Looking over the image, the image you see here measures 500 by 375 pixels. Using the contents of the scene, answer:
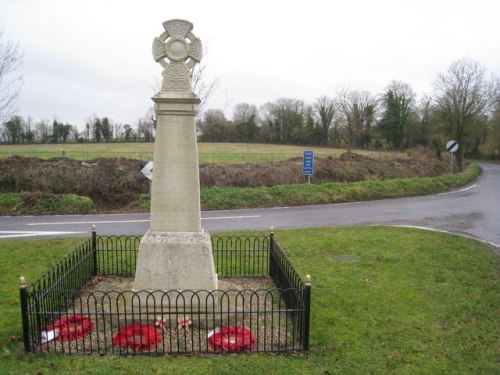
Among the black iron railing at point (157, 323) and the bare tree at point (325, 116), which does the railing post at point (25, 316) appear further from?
the bare tree at point (325, 116)

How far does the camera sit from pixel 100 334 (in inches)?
214

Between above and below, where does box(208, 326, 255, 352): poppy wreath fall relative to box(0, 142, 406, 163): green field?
below

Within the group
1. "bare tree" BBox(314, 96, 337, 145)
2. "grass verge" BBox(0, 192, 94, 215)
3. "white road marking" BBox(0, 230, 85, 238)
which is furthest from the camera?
"bare tree" BBox(314, 96, 337, 145)

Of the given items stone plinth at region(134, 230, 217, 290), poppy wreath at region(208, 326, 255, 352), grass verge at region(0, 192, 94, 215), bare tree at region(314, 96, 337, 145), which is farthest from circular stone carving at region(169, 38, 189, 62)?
bare tree at region(314, 96, 337, 145)

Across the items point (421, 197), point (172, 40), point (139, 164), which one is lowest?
point (421, 197)

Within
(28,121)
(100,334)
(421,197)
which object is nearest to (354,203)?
(421,197)

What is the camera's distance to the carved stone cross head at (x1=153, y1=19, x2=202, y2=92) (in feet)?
18.8

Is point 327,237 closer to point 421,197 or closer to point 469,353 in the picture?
point 469,353

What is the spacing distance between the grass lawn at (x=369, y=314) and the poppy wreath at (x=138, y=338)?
0.21 metres

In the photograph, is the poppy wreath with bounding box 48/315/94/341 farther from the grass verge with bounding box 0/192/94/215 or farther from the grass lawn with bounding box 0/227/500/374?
the grass verge with bounding box 0/192/94/215

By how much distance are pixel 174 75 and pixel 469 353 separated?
18.1 ft

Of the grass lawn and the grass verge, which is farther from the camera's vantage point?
the grass verge

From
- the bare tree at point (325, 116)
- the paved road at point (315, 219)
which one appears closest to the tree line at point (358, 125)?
the bare tree at point (325, 116)

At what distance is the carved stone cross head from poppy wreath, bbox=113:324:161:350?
3.41m
